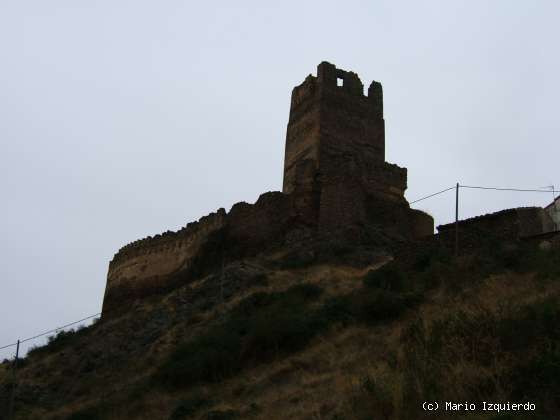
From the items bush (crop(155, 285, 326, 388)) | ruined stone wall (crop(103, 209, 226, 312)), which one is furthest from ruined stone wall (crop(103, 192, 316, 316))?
bush (crop(155, 285, 326, 388))

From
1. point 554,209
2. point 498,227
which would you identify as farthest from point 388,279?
point 554,209

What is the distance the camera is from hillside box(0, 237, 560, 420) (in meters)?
8.42

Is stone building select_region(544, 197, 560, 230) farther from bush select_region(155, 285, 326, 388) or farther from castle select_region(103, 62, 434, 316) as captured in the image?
bush select_region(155, 285, 326, 388)

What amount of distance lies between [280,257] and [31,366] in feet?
29.8

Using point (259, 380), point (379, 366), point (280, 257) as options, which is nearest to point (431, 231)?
point (280, 257)

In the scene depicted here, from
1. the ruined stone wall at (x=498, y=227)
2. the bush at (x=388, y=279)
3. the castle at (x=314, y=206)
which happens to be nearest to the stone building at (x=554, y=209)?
the ruined stone wall at (x=498, y=227)

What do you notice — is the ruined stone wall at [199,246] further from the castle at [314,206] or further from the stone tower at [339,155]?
the stone tower at [339,155]

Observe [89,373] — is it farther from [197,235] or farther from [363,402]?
[363,402]

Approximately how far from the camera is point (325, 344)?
13.6 meters

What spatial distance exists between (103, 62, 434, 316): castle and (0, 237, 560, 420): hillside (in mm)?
1266

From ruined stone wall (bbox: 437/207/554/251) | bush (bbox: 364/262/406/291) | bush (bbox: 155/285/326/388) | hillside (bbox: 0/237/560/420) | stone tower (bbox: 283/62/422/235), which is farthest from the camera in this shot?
stone tower (bbox: 283/62/422/235)

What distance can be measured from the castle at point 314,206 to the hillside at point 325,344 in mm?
1266

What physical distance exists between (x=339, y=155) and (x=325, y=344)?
12728 mm

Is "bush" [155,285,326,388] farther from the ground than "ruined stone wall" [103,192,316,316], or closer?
closer
